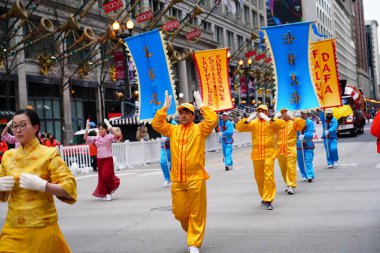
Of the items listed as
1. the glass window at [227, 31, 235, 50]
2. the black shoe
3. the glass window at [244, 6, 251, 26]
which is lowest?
the black shoe

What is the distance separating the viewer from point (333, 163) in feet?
53.7

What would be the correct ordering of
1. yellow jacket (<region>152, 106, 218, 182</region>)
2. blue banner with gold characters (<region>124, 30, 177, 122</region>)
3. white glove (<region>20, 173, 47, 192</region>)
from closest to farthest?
white glove (<region>20, 173, 47, 192</region>)
yellow jacket (<region>152, 106, 218, 182</region>)
blue banner with gold characters (<region>124, 30, 177, 122</region>)

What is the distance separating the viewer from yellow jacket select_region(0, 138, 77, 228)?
4059 millimetres

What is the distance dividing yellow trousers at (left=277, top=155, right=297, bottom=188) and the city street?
0.95 feet

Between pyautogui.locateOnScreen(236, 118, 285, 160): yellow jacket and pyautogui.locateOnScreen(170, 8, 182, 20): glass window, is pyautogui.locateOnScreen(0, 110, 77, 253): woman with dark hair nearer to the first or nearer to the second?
pyautogui.locateOnScreen(236, 118, 285, 160): yellow jacket

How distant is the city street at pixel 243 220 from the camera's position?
6871 mm

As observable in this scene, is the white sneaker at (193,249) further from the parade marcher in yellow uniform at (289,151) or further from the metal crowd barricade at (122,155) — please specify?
the metal crowd barricade at (122,155)

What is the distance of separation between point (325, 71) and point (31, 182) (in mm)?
12037

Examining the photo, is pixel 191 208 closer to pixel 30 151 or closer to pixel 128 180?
pixel 30 151

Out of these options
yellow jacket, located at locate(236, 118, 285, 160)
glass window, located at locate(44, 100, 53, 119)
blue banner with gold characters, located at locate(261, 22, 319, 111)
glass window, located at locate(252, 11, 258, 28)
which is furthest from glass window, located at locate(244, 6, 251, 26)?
yellow jacket, located at locate(236, 118, 285, 160)

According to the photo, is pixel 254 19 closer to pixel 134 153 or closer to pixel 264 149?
pixel 134 153

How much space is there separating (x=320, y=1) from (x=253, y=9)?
1821 inches

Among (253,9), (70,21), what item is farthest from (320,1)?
(70,21)

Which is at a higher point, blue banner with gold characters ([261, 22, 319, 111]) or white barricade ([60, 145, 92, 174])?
blue banner with gold characters ([261, 22, 319, 111])
